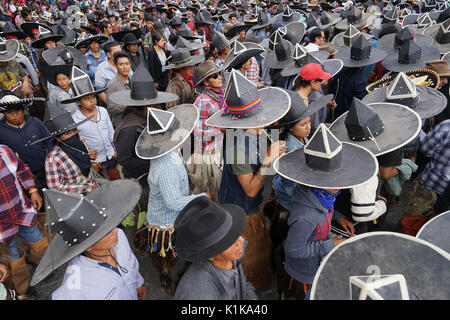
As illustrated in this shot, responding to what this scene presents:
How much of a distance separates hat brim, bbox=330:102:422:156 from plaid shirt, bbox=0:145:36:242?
3452mm

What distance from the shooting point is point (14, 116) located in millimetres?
3814

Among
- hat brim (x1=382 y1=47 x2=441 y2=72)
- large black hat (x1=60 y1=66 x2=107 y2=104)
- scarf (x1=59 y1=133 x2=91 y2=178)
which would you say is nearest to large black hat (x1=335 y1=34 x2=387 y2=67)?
hat brim (x1=382 y1=47 x2=441 y2=72)

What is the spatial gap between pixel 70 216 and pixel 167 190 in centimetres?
98

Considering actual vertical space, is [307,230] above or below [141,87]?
below

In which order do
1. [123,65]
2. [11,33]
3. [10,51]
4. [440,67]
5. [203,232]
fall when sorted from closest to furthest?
[203,232] < [440,67] < [123,65] < [10,51] < [11,33]

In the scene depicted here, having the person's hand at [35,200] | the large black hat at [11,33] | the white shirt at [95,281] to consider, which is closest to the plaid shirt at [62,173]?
the person's hand at [35,200]

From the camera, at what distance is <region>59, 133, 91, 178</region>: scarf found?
11.4 feet

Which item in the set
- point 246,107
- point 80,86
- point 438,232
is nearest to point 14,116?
point 80,86

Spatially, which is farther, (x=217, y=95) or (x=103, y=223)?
(x=217, y=95)

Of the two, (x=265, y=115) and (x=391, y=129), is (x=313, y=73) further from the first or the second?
(x=391, y=129)

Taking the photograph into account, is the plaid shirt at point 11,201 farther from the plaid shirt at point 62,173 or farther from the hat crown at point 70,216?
the hat crown at point 70,216

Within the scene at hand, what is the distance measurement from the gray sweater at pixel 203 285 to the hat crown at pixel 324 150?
1115 mm

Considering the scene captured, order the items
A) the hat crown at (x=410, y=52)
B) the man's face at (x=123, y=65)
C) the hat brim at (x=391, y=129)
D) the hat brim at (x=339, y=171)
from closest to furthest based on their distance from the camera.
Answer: the hat brim at (x=339, y=171) → the hat brim at (x=391, y=129) → the hat crown at (x=410, y=52) → the man's face at (x=123, y=65)

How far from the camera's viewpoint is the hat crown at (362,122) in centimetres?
277
